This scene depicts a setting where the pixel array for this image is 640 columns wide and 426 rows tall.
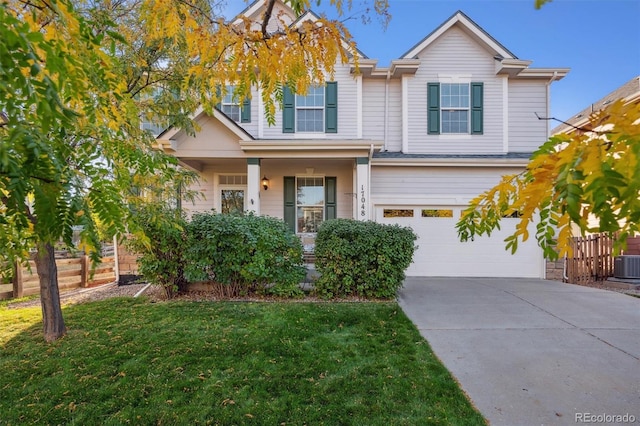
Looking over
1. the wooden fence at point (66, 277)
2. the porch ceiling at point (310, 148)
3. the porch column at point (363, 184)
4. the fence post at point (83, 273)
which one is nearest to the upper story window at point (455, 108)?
the porch ceiling at point (310, 148)

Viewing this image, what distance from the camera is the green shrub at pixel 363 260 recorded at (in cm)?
590

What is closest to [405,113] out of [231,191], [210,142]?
[210,142]

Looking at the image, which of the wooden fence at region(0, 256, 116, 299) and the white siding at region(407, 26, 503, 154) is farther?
the white siding at region(407, 26, 503, 154)

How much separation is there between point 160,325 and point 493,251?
836 cm

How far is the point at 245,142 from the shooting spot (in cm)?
783

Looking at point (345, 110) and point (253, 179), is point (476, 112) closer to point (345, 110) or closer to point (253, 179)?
point (345, 110)

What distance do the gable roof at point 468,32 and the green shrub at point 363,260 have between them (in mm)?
6576

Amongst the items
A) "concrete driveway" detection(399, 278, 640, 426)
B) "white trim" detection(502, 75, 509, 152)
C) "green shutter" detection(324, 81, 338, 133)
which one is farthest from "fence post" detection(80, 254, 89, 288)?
"white trim" detection(502, 75, 509, 152)

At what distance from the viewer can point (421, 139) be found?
941 centimetres

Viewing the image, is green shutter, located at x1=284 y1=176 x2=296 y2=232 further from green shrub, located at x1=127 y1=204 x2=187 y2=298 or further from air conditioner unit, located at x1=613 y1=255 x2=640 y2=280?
air conditioner unit, located at x1=613 y1=255 x2=640 y2=280

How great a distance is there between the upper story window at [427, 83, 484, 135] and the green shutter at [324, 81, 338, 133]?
292cm

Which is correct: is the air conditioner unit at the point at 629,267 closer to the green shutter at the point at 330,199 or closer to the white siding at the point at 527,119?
the white siding at the point at 527,119

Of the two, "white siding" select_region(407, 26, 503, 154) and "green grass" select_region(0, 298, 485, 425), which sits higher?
"white siding" select_region(407, 26, 503, 154)

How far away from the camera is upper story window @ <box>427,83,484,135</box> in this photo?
30.7ft
